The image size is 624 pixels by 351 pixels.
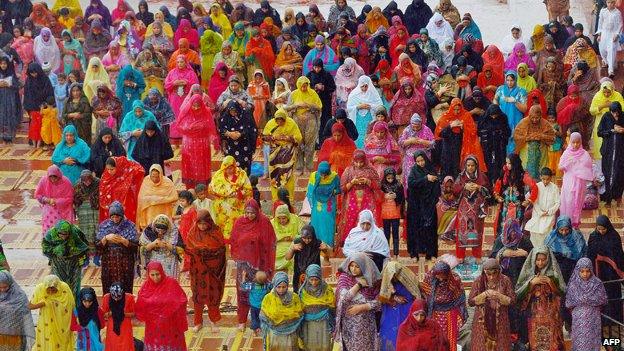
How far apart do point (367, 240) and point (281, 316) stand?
6.11 feet

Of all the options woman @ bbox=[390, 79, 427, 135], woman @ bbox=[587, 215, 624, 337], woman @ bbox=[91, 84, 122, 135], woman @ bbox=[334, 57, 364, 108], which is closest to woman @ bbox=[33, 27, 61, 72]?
woman @ bbox=[91, 84, 122, 135]

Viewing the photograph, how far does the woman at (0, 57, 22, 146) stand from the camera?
22922 millimetres

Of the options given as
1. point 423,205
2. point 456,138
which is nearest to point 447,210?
point 423,205

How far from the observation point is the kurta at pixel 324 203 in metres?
18.6

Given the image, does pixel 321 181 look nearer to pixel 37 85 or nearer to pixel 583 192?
pixel 583 192

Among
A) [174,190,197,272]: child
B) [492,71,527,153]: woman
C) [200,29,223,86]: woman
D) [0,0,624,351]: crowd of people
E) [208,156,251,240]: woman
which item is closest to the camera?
[0,0,624,351]: crowd of people

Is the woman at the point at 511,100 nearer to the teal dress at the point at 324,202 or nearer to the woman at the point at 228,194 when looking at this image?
the teal dress at the point at 324,202

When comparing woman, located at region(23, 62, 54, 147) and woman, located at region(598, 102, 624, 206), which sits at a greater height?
woman, located at region(23, 62, 54, 147)

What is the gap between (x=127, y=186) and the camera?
732 inches

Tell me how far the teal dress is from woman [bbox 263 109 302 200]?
1.14 meters

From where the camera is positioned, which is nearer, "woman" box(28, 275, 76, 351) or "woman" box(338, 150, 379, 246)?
"woman" box(28, 275, 76, 351)

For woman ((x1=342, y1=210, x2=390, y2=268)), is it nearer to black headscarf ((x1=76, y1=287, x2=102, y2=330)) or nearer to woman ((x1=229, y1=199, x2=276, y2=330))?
woman ((x1=229, y1=199, x2=276, y2=330))

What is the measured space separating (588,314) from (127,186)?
5.19 m

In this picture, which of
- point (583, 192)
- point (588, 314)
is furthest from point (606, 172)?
point (588, 314)
